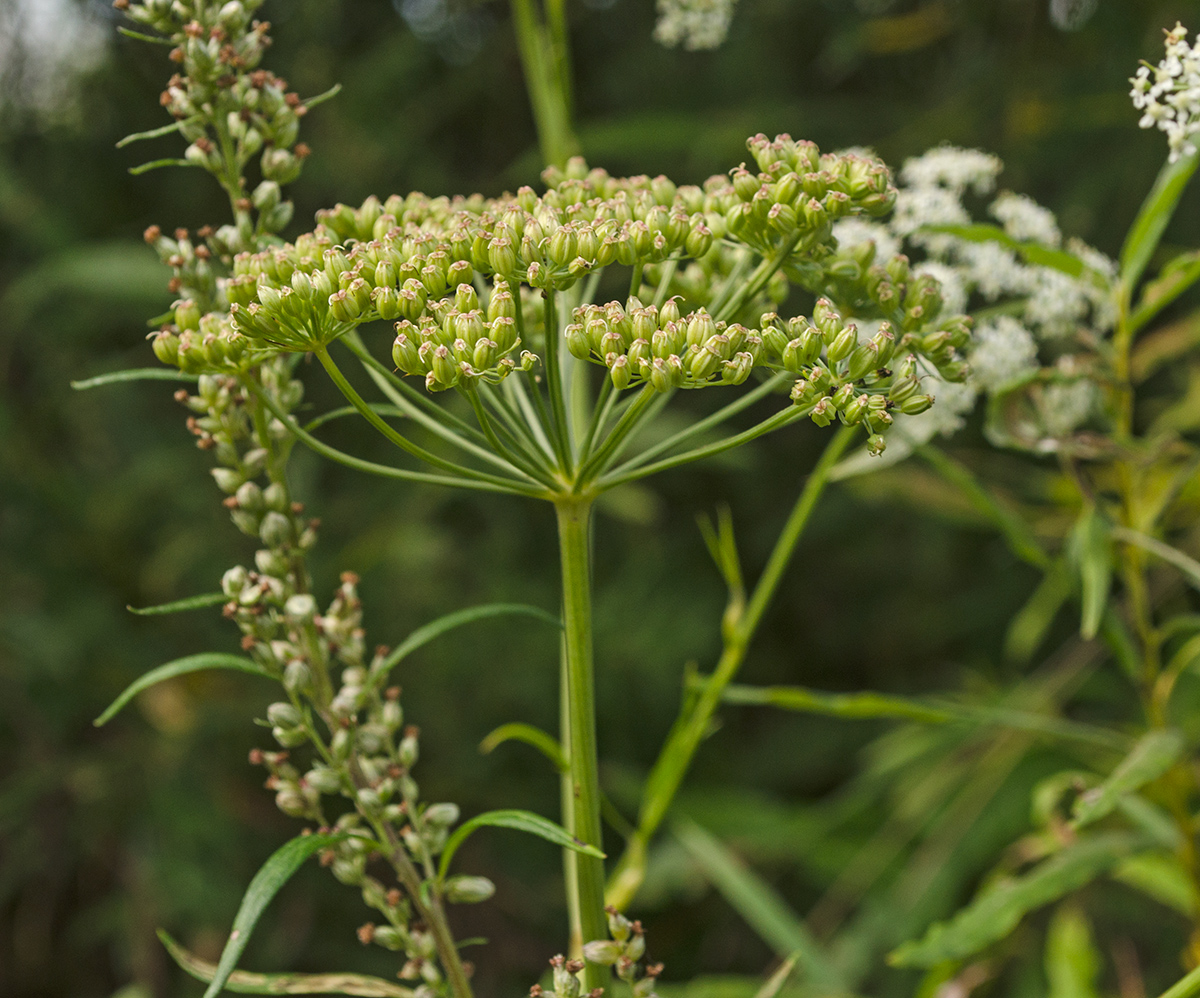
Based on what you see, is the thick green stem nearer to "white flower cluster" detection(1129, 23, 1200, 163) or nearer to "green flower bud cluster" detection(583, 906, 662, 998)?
"green flower bud cluster" detection(583, 906, 662, 998)

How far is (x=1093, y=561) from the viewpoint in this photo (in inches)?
42.3

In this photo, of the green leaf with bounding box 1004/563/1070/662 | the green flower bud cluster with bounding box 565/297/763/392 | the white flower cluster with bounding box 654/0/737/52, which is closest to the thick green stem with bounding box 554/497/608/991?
the green flower bud cluster with bounding box 565/297/763/392

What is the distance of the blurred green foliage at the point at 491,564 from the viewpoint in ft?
8.76

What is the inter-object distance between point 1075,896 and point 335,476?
2365 mm

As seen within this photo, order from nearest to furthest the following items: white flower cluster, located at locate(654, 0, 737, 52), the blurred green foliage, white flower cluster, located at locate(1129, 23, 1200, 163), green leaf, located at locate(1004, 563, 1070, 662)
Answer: white flower cluster, located at locate(1129, 23, 1200, 163)
white flower cluster, located at locate(654, 0, 737, 52)
green leaf, located at locate(1004, 563, 1070, 662)
the blurred green foliage

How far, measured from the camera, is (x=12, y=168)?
10.4ft

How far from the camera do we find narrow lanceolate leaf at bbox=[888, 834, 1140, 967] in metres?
1.06

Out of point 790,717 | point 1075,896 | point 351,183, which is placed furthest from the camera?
point 790,717

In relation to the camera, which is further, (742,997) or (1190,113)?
(742,997)

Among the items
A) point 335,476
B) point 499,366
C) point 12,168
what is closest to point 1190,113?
point 499,366

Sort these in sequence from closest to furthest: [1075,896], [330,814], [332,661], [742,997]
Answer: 1. [332,661]
2. [742,997]
3. [1075,896]
4. [330,814]

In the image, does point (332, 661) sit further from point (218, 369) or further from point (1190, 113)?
point (1190, 113)

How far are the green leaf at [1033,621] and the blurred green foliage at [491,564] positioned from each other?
0.08m

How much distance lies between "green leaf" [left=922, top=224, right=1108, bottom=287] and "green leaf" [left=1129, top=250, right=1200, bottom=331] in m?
0.06
